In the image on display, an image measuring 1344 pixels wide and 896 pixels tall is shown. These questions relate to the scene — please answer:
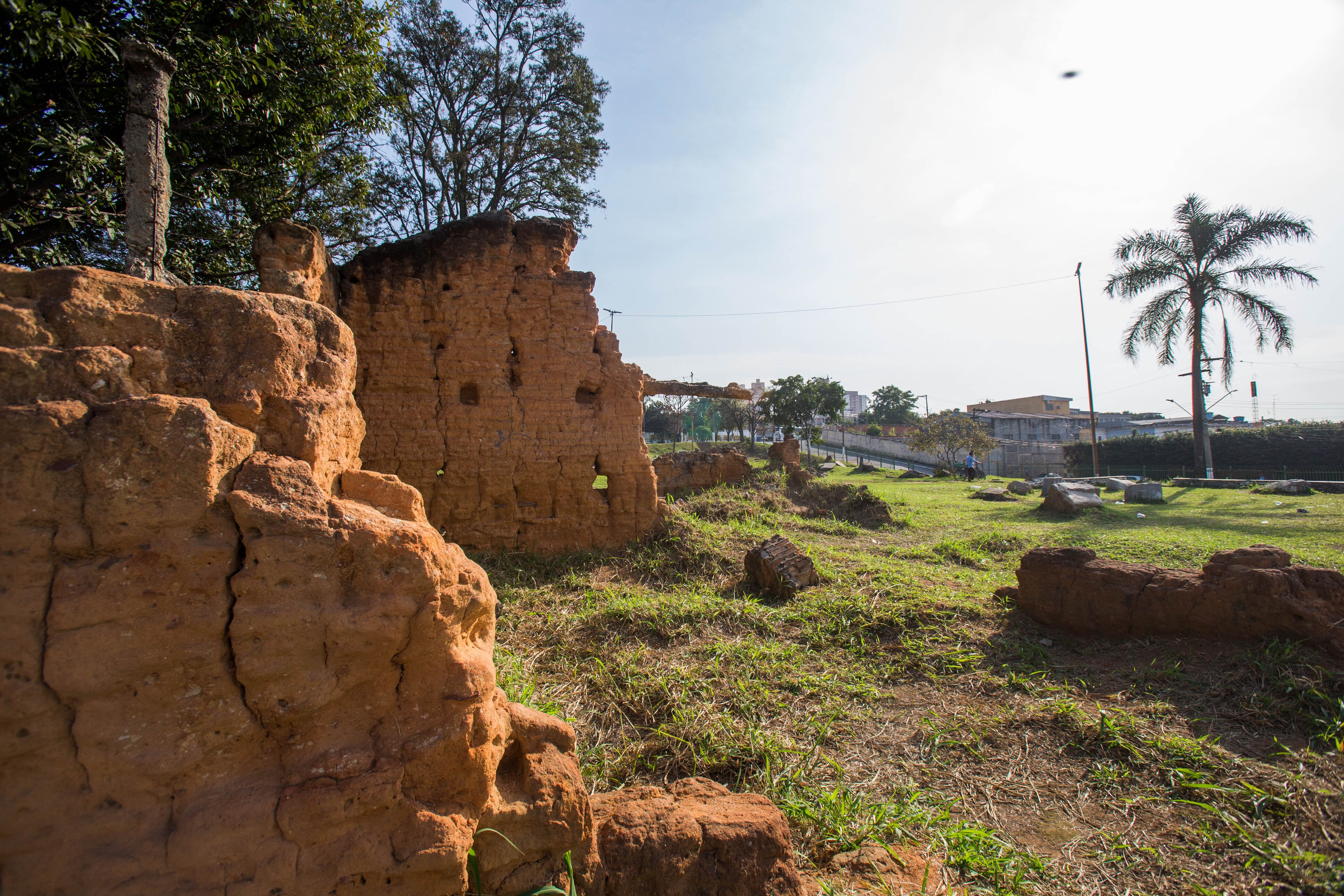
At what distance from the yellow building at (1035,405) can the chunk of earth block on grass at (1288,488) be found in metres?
32.5

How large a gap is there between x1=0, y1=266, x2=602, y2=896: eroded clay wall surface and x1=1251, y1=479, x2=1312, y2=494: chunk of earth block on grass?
62.6ft

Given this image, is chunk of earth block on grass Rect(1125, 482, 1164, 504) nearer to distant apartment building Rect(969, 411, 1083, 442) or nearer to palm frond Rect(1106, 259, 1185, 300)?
palm frond Rect(1106, 259, 1185, 300)

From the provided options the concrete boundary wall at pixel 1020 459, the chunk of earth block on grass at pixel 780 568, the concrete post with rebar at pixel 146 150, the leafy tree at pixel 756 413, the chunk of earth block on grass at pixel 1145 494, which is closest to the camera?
the concrete post with rebar at pixel 146 150

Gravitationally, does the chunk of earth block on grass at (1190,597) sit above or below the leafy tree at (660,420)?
below

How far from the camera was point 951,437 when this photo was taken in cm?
2558

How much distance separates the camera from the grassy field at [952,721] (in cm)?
239

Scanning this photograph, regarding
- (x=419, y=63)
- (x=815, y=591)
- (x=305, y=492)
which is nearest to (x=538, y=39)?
(x=419, y=63)

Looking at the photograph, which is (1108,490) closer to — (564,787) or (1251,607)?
(1251,607)

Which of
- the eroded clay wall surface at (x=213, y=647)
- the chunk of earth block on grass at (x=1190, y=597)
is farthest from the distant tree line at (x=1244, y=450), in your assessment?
the eroded clay wall surface at (x=213, y=647)

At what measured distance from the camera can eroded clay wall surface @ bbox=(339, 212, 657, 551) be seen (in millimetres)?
6137

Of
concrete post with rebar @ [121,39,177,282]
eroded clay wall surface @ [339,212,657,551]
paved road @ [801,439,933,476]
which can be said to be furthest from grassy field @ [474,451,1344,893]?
paved road @ [801,439,933,476]

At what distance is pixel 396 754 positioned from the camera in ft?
5.92

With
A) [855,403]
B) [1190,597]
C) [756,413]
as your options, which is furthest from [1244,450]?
[855,403]

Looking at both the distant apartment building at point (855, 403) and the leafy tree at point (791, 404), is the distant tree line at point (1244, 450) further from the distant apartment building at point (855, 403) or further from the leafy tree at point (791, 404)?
the distant apartment building at point (855, 403)
